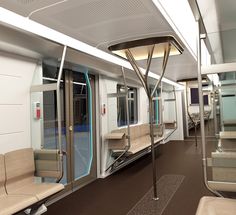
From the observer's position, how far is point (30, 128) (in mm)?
3551

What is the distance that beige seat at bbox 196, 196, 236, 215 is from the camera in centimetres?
209

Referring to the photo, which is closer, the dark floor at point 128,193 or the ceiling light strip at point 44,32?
the ceiling light strip at point 44,32

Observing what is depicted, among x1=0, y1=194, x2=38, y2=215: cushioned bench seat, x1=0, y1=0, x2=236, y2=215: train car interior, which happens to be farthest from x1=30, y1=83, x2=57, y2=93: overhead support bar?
x1=0, y1=194, x2=38, y2=215: cushioned bench seat

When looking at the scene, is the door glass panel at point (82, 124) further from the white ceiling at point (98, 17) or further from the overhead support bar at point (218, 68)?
the overhead support bar at point (218, 68)

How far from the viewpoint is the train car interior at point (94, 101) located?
263 centimetres

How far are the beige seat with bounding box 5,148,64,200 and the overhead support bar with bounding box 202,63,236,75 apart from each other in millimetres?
2182

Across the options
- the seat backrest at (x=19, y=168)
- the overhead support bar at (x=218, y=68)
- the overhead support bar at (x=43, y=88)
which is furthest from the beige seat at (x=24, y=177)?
the overhead support bar at (x=218, y=68)

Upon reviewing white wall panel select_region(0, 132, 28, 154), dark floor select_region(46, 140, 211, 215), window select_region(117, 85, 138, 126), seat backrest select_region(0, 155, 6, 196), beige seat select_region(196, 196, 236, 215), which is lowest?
dark floor select_region(46, 140, 211, 215)

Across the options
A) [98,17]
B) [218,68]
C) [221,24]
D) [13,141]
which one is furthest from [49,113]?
[221,24]

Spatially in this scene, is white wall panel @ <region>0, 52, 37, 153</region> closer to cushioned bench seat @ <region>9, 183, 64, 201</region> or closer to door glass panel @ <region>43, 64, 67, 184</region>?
door glass panel @ <region>43, 64, 67, 184</region>

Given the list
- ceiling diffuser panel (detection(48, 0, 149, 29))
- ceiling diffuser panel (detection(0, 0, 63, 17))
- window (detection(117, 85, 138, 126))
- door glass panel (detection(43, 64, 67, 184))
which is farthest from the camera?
window (detection(117, 85, 138, 126))

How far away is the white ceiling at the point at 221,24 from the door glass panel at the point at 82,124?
2552 mm

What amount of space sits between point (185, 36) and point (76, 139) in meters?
2.72

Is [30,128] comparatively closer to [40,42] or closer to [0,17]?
[40,42]
